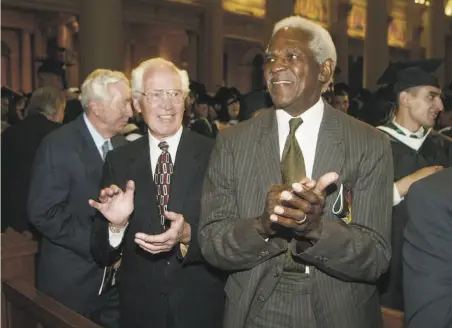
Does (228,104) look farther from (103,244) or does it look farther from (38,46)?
(38,46)

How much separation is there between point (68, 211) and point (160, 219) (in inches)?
28.9

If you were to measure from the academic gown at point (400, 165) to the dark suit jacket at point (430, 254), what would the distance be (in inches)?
87.5

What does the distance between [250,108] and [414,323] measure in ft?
14.2

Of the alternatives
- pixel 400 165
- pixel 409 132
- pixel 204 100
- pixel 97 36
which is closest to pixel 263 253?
pixel 400 165

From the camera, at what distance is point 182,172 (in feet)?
9.06

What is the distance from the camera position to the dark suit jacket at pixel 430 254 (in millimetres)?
1512

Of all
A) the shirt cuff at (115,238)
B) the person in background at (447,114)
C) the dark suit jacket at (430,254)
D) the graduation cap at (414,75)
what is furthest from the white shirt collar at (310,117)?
the person in background at (447,114)

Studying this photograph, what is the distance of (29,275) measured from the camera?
3723 millimetres

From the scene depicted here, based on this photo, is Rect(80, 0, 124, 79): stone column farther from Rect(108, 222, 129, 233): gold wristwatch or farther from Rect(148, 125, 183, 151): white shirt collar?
Rect(108, 222, 129, 233): gold wristwatch

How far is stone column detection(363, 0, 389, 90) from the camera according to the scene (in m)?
22.4

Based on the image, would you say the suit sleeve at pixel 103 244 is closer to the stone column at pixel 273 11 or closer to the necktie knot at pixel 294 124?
the necktie knot at pixel 294 124

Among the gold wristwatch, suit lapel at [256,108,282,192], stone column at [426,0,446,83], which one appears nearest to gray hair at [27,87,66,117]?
the gold wristwatch

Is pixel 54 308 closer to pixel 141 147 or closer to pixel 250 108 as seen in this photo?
pixel 141 147

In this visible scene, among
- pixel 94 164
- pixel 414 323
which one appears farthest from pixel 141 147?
pixel 414 323
